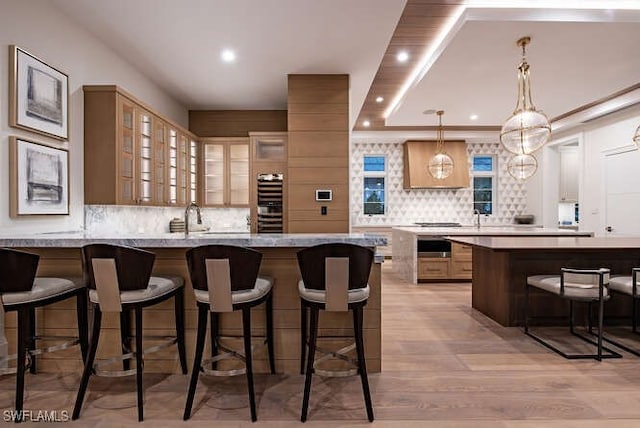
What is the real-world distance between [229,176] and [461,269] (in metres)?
4.03

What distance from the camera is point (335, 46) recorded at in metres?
3.86

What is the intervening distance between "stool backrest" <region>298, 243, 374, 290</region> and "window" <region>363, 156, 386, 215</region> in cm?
733

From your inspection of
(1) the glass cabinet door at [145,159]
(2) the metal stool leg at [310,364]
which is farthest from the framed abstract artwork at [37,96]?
(2) the metal stool leg at [310,364]

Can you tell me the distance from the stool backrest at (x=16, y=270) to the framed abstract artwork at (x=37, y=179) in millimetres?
791

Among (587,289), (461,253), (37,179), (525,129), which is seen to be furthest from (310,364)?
(461,253)

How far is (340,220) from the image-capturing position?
4762mm

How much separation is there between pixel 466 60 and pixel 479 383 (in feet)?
11.0

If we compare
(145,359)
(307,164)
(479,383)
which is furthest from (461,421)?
(307,164)

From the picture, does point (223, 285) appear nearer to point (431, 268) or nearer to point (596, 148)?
point (431, 268)

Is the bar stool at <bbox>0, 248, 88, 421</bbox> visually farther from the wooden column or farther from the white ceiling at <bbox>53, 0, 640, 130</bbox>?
the wooden column

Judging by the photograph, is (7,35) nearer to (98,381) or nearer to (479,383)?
(98,381)

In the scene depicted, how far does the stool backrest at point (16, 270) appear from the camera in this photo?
2086 millimetres

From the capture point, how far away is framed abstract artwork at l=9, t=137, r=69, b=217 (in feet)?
8.86

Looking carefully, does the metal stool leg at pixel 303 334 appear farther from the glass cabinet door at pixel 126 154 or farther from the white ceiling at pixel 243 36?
the white ceiling at pixel 243 36
